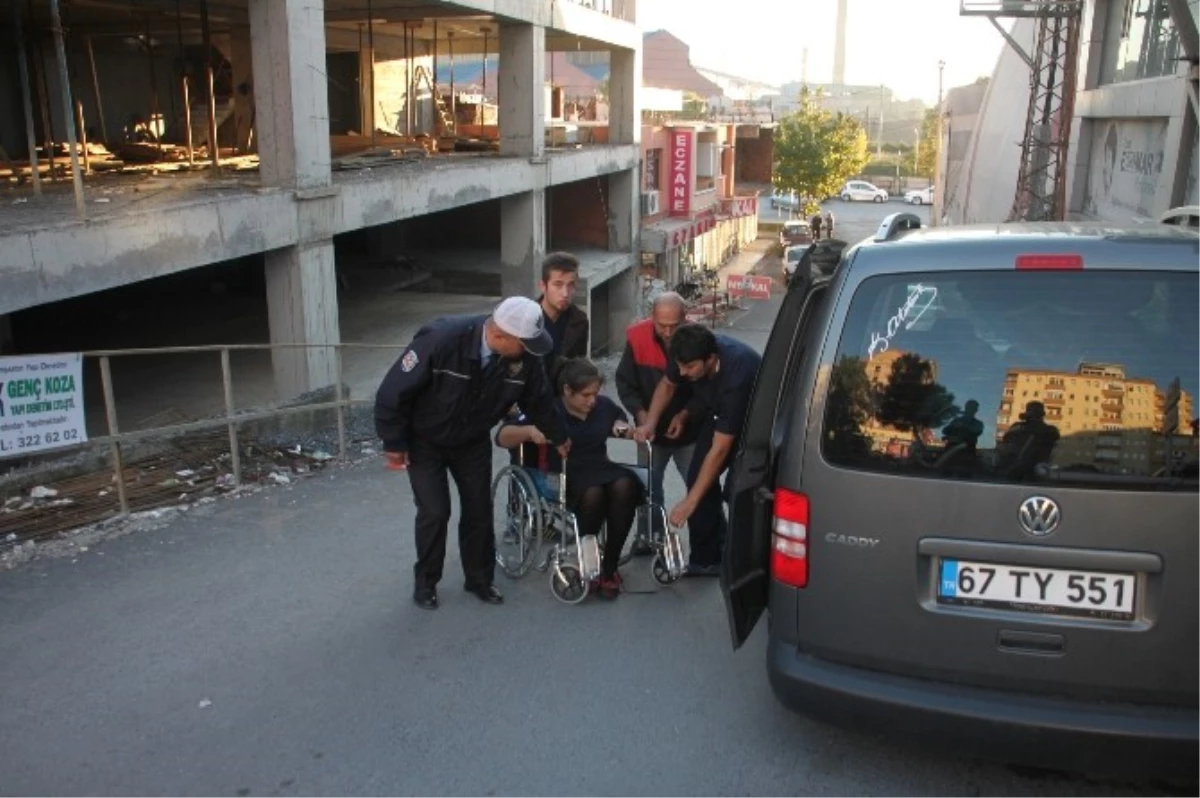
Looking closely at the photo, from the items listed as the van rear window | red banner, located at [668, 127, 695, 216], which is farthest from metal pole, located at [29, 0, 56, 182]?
red banner, located at [668, 127, 695, 216]

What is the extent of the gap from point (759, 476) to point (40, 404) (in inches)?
179

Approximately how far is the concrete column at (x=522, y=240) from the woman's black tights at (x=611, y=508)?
42.9 ft

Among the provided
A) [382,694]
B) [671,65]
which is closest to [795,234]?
[382,694]

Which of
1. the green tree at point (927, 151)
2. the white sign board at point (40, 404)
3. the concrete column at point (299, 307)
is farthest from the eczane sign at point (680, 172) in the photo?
the green tree at point (927, 151)

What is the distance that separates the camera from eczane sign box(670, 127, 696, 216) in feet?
112

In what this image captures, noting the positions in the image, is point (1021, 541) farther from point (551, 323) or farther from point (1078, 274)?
point (551, 323)

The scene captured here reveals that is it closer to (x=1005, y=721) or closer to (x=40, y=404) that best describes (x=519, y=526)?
(x=1005, y=721)

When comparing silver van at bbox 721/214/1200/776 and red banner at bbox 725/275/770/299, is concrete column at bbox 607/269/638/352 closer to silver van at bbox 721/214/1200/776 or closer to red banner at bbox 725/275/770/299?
red banner at bbox 725/275/770/299

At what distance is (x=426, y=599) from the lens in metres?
4.74

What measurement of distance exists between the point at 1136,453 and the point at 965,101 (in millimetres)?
44713

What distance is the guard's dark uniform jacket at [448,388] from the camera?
4.32 meters

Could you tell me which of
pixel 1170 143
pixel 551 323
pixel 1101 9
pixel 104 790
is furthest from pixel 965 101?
pixel 104 790

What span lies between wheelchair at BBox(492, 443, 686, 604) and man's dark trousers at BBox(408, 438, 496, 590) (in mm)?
237

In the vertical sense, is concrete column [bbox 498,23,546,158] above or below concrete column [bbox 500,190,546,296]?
above
